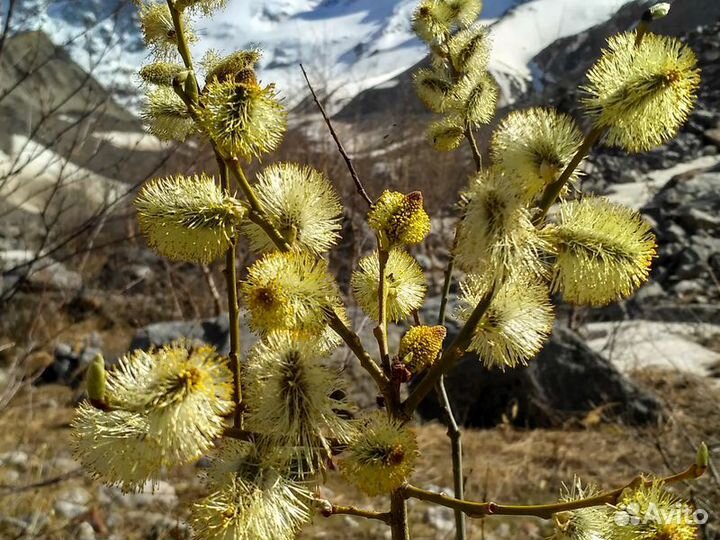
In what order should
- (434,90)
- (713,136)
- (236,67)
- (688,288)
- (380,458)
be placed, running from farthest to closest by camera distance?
1. (713,136)
2. (688,288)
3. (434,90)
4. (236,67)
5. (380,458)

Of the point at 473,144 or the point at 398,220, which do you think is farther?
the point at 473,144

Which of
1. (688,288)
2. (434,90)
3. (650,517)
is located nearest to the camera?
(650,517)

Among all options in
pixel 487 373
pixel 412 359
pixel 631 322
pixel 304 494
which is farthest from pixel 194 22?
pixel 631 322

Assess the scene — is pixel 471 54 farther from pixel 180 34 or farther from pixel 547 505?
pixel 547 505

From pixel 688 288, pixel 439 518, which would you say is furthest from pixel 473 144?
pixel 688 288

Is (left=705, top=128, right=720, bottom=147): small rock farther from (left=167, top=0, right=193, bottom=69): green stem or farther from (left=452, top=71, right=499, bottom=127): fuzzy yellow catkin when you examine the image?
(left=167, top=0, right=193, bottom=69): green stem

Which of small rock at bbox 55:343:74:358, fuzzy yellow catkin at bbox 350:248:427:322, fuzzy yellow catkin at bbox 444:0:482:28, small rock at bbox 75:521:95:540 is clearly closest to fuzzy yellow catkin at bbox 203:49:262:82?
fuzzy yellow catkin at bbox 350:248:427:322
